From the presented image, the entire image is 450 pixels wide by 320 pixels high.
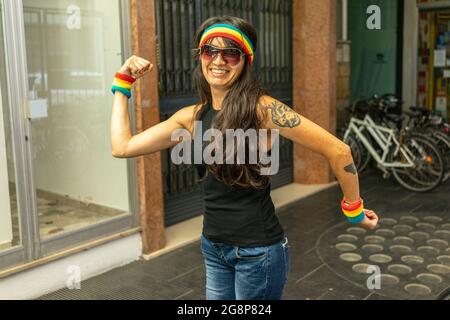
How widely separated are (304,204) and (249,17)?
2303 millimetres

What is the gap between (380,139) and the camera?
22.6ft

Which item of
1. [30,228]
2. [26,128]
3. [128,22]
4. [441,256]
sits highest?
[128,22]

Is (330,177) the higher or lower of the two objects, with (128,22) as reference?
lower

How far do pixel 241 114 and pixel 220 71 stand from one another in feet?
0.62

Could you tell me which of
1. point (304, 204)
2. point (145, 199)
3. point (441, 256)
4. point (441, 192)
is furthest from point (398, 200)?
point (145, 199)

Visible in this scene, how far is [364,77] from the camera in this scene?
854cm

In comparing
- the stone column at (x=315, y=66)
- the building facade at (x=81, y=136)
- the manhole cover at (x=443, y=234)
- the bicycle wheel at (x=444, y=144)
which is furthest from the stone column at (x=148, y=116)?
the bicycle wheel at (x=444, y=144)

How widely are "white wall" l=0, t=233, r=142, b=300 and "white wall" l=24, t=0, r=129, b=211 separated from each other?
38 cm

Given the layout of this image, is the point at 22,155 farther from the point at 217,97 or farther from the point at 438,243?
the point at 438,243

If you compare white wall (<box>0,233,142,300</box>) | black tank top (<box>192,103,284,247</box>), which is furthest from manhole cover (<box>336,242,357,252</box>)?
black tank top (<box>192,103,284,247</box>)

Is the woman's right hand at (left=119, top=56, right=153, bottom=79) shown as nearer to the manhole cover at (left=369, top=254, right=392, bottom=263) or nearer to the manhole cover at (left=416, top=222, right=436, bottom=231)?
the manhole cover at (left=369, top=254, right=392, bottom=263)

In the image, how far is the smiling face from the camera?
186 cm

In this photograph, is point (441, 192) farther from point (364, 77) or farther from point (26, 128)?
point (26, 128)

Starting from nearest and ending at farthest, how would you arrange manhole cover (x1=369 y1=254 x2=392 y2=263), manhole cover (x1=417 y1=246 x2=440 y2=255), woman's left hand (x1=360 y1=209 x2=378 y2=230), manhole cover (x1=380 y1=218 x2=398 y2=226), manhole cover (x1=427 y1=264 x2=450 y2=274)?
woman's left hand (x1=360 y1=209 x2=378 y2=230) → manhole cover (x1=427 y1=264 x2=450 y2=274) → manhole cover (x1=369 y1=254 x2=392 y2=263) → manhole cover (x1=417 y1=246 x2=440 y2=255) → manhole cover (x1=380 y1=218 x2=398 y2=226)
